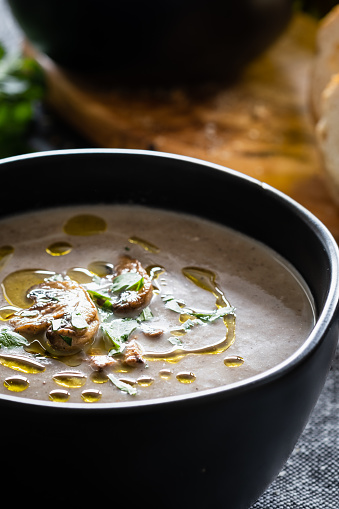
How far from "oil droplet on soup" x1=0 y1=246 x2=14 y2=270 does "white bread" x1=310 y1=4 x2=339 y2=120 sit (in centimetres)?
134

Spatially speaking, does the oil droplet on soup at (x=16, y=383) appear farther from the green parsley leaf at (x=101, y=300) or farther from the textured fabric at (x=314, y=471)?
the textured fabric at (x=314, y=471)

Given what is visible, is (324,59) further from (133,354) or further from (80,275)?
(133,354)

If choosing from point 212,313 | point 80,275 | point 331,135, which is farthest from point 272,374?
point 331,135

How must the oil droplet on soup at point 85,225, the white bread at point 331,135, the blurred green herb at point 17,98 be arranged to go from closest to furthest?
the oil droplet on soup at point 85,225
the white bread at point 331,135
the blurred green herb at point 17,98

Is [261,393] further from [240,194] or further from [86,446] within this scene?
[240,194]

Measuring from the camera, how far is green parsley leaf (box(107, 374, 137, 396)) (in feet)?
4.09

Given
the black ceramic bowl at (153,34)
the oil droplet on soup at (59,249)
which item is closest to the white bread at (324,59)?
the black ceramic bowl at (153,34)

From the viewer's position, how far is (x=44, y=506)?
45.9 inches

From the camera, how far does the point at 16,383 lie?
4.14ft

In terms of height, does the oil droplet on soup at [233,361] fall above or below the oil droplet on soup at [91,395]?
above

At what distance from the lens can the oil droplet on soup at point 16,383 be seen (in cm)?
125

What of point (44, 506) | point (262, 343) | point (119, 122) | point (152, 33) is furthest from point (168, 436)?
point (152, 33)

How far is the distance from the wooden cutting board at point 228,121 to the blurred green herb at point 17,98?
0.39 ft

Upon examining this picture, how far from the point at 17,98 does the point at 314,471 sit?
1.67m
